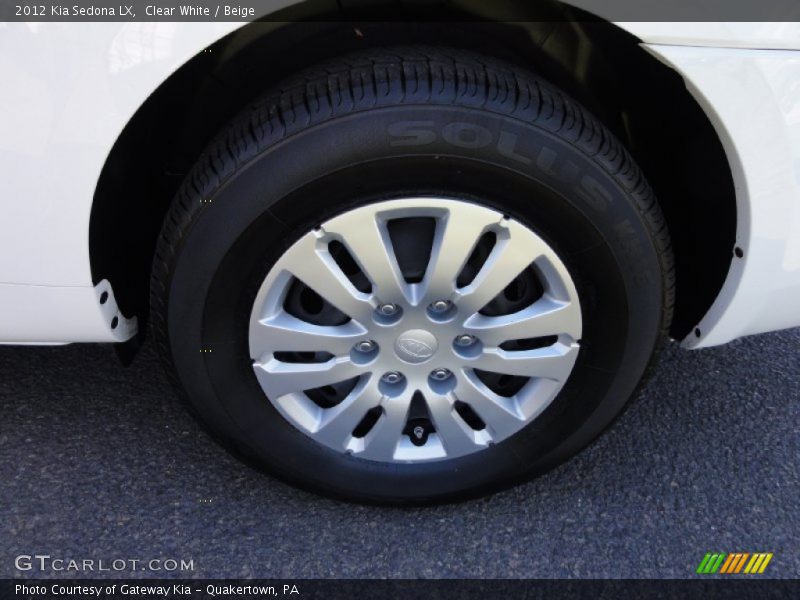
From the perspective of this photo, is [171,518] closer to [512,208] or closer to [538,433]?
[538,433]

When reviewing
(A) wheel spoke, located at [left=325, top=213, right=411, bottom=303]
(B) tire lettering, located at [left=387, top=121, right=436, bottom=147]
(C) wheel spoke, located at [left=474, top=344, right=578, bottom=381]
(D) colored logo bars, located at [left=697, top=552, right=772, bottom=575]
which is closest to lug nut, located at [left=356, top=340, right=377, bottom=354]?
(A) wheel spoke, located at [left=325, top=213, right=411, bottom=303]

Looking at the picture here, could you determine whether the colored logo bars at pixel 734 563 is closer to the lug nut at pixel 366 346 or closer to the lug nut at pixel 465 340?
the lug nut at pixel 465 340

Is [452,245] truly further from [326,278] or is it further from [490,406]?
[490,406]

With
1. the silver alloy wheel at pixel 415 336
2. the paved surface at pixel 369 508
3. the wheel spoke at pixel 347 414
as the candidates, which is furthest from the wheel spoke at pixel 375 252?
the paved surface at pixel 369 508

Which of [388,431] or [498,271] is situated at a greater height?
[498,271]

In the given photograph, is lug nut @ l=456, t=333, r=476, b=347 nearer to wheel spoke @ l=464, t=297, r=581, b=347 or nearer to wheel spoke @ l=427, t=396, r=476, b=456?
wheel spoke @ l=464, t=297, r=581, b=347

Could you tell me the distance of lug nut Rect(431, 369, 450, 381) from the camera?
1570 millimetres

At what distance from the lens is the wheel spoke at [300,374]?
1519 millimetres

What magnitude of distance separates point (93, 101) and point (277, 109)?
302 mm

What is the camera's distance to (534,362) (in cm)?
154

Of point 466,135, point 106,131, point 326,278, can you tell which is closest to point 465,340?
point 326,278

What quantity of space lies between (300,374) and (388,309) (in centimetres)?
23

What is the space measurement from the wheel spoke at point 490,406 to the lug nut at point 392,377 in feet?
0.40
